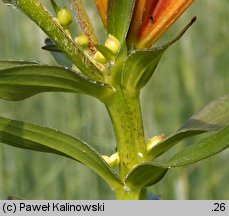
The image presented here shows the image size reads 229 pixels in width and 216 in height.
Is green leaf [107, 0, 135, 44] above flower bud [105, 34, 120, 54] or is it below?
above

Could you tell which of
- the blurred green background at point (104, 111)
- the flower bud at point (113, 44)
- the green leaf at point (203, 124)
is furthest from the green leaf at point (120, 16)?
the blurred green background at point (104, 111)

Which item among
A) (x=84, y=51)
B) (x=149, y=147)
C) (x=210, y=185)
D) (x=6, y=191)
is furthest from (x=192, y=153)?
(x=210, y=185)

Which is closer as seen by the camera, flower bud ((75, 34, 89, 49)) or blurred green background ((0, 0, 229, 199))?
flower bud ((75, 34, 89, 49))

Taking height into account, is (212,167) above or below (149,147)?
above

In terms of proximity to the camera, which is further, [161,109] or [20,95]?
[161,109]

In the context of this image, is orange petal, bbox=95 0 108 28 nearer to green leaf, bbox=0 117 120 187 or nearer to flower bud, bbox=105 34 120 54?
flower bud, bbox=105 34 120 54

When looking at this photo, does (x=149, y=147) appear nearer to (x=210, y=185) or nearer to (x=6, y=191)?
(x=6, y=191)

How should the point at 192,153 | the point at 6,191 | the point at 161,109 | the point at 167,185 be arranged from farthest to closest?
the point at 161,109
the point at 167,185
the point at 6,191
the point at 192,153

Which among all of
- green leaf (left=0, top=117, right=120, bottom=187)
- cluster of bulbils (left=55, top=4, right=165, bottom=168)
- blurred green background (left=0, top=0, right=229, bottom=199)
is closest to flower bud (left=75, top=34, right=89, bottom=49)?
cluster of bulbils (left=55, top=4, right=165, bottom=168)
